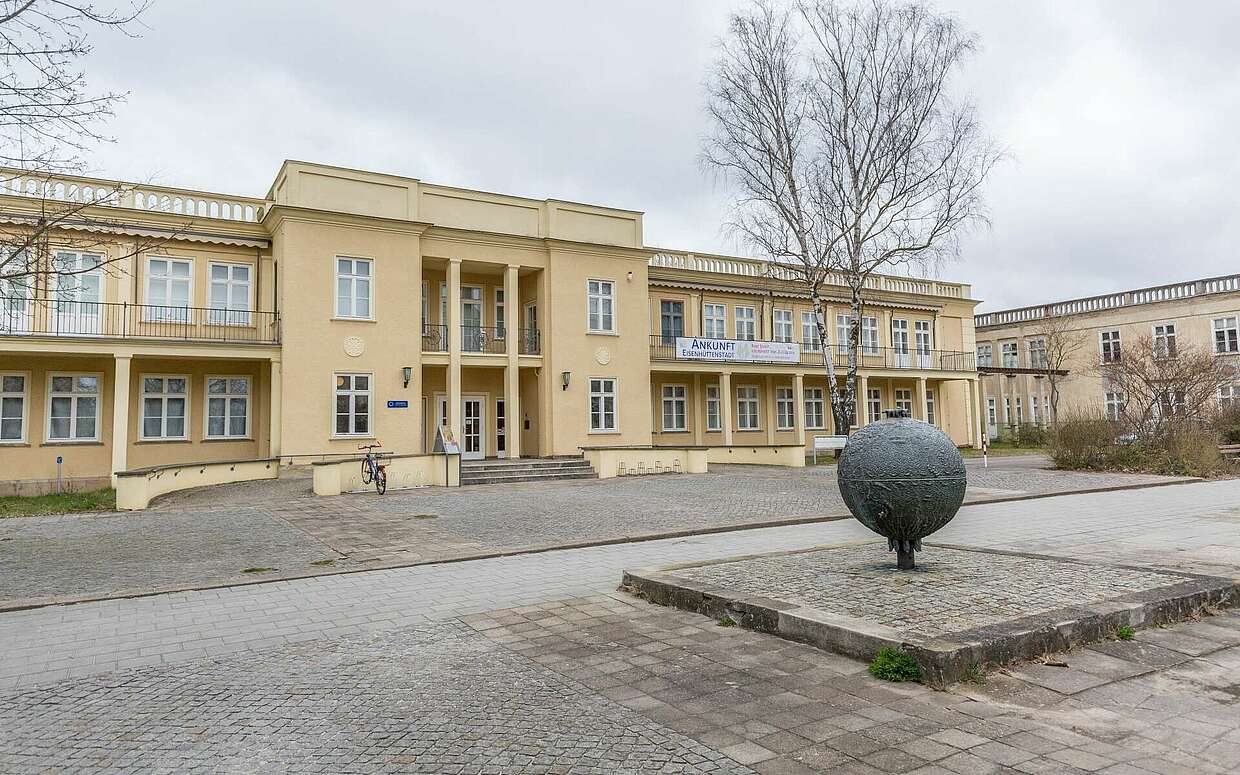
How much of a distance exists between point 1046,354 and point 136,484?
150 feet

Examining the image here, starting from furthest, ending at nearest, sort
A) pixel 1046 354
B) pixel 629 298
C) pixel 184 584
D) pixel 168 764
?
pixel 1046 354 → pixel 629 298 → pixel 184 584 → pixel 168 764

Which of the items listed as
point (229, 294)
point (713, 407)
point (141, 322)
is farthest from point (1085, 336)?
point (141, 322)

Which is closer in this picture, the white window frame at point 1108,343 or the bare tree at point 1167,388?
the bare tree at point 1167,388

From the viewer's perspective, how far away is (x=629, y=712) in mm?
3994

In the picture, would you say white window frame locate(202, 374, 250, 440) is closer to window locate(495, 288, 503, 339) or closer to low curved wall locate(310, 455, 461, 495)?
low curved wall locate(310, 455, 461, 495)

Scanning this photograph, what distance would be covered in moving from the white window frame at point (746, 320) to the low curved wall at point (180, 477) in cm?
1885

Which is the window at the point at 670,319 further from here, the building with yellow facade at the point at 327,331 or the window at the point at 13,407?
the window at the point at 13,407

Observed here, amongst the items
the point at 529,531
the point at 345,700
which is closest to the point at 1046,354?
the point at 529,531

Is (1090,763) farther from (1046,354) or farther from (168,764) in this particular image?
(1046,354)

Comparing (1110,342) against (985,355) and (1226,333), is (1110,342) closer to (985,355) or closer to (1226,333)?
(1226,333)

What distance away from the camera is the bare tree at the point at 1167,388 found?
73.5ft

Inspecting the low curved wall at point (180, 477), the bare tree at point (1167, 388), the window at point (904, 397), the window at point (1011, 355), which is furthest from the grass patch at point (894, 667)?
the window at point (1011, 355)

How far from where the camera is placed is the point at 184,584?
7.68 meters

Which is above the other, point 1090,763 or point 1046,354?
point 1046,354
